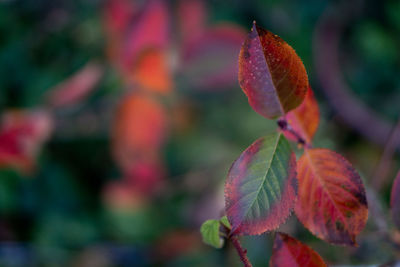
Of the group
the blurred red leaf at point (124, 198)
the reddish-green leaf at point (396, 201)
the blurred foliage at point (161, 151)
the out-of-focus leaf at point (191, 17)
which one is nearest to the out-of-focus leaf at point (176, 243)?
the blurred foliage at point (161, 151)

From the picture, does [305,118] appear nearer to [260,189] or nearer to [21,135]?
[260,189]

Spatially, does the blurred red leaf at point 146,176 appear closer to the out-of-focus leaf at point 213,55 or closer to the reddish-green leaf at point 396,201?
the out-of-focus leaf at point 213,55

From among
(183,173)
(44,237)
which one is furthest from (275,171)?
(44,237)

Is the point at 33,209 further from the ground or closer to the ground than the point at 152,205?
further from the ground

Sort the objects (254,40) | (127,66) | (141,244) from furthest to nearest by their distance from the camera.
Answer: (141,244)
(127,66)
(254,40)

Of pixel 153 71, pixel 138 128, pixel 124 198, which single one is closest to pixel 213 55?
pixel 153 71

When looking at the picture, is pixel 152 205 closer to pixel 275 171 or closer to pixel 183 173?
pixel 183 173

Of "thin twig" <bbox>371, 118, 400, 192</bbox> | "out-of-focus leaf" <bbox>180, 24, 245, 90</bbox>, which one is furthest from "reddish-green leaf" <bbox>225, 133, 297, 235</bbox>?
"out-of-focus leaf" <bbox>180, 24, 245, 90</bbox>

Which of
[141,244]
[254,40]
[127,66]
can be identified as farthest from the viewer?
[141,244]
